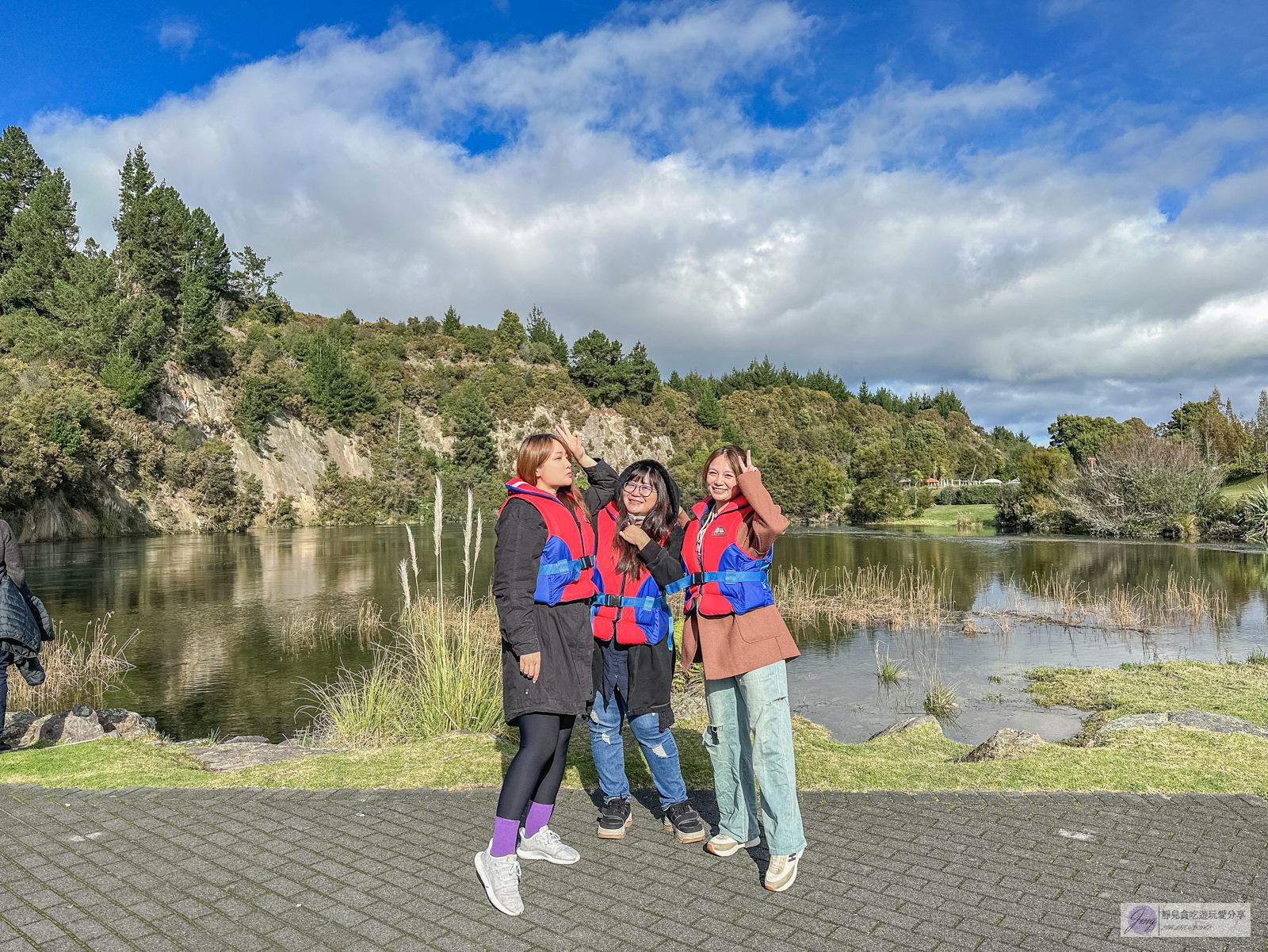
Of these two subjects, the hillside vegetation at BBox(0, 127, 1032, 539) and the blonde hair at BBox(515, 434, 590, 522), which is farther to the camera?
the hillside vegetation at BBox(0, 127, 1032, 539)

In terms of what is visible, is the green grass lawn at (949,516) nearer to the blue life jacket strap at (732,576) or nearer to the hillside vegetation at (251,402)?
the hillside vegetation at (251,402)

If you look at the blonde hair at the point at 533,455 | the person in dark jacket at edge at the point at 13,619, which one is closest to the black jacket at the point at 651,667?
the blonde hair at the point at 533,455

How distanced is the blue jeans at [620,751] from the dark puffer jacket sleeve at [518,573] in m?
0.81

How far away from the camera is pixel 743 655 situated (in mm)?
3854

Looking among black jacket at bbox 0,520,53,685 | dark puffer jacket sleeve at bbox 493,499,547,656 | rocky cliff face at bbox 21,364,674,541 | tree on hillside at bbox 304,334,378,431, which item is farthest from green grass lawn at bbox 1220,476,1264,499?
tree on hillside at bbox 304,334,378,431

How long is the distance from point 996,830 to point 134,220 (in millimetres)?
65068

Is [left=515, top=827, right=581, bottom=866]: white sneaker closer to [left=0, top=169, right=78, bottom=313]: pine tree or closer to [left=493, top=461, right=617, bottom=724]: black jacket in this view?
[left=493, top=461, right=617, bottom=724]: black jacket

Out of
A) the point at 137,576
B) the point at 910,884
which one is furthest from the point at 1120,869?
the point at 137,576

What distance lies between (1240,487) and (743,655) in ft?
167

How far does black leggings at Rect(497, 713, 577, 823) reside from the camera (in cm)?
368

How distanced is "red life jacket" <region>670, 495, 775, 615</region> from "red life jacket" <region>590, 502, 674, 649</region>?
30 cm

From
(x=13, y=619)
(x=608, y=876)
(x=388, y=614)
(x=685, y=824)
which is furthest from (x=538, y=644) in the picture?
(x=388, y=614)

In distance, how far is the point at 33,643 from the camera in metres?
6.23

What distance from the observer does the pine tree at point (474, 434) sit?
221 ft
